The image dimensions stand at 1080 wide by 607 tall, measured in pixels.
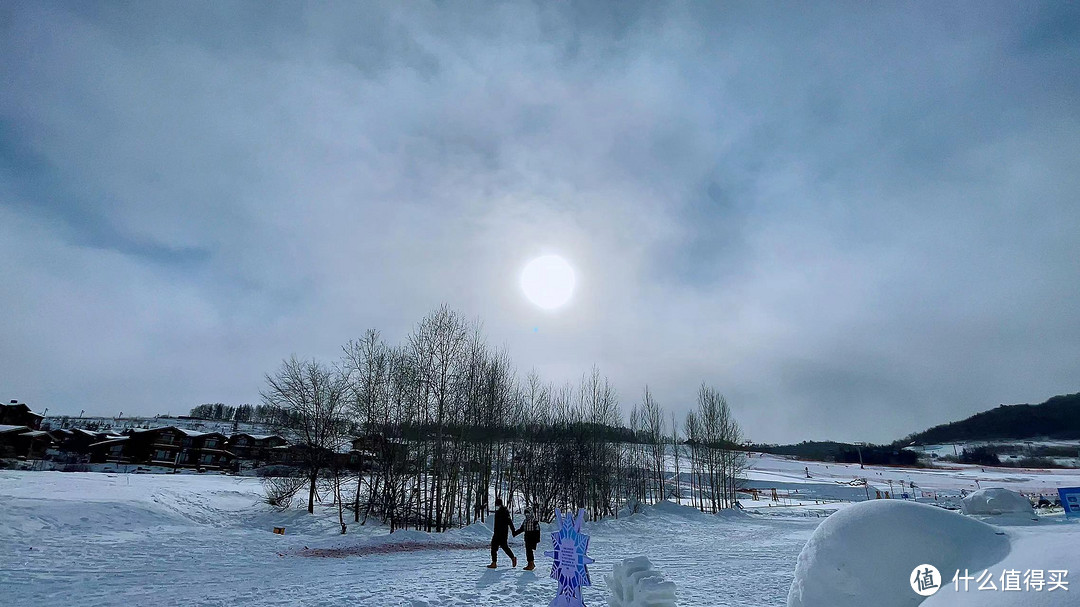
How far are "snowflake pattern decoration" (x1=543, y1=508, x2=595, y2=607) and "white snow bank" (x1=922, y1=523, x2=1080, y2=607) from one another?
15.5 feet

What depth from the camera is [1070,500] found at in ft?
94.1

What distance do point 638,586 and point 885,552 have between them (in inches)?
105

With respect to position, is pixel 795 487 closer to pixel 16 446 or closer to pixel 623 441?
pixel 623 441

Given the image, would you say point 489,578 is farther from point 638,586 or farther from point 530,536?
point 638,586

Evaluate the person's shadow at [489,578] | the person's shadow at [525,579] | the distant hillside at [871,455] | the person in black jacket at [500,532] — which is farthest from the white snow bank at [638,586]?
the distant hillside at [871,455]

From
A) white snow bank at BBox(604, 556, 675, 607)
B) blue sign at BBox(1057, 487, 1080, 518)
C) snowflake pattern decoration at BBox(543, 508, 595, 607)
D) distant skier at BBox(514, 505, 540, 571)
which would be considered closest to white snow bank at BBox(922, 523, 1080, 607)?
white snow bank at BBox(604, 556, 675, 607)

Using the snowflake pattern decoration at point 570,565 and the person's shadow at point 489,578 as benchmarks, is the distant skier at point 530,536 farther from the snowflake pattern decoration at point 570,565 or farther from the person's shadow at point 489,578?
the snowflake pattern decoration at point 570,565

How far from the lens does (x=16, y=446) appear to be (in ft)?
151

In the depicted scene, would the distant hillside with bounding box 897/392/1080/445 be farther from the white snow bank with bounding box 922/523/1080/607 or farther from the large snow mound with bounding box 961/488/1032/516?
the white snow bank with bounding box 922/523/1080/607

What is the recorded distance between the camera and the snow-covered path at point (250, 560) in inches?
349

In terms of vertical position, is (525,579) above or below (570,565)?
below

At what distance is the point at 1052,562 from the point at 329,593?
9882 mm

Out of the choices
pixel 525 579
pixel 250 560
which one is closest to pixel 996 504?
pixel 525 579

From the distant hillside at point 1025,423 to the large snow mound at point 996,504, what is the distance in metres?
144
